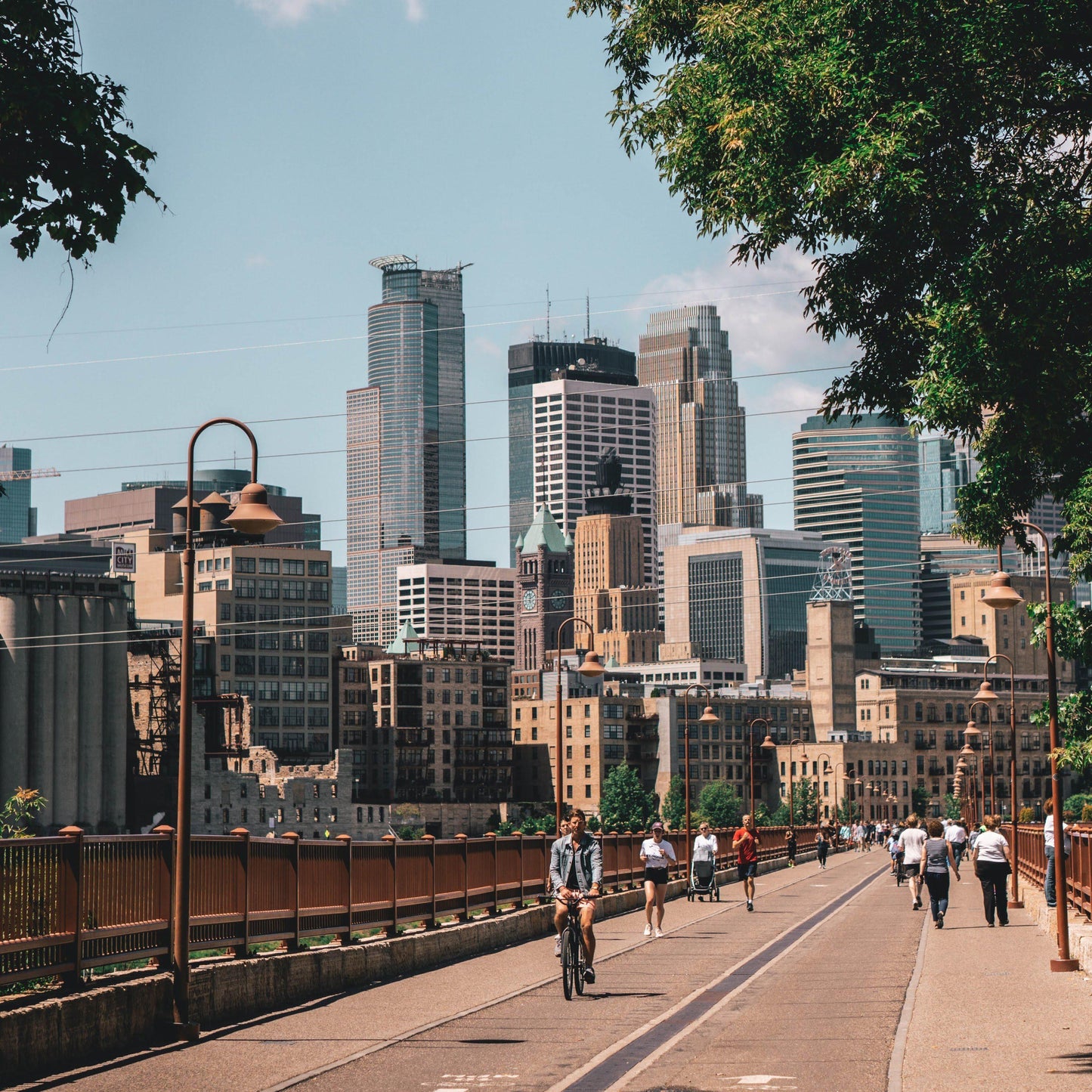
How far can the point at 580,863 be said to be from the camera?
A: 2233cm

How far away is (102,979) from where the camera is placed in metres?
17.5

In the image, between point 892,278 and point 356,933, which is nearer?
point 892,278

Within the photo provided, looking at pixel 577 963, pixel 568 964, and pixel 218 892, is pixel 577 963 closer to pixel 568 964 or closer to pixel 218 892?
pixel 568 964

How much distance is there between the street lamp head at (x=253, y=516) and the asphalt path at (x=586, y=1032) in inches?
199

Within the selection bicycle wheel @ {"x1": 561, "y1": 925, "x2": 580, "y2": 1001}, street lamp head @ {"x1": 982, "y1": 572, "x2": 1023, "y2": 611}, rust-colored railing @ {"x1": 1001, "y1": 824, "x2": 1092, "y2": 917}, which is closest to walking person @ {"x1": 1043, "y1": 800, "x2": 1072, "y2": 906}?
rust-colored railing @ {"x1": 1001, "y1": 824, "x2": 1092, "y2": 917}

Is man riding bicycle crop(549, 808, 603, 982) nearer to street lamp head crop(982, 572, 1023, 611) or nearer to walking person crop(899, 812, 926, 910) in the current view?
street lamp head crop(982, 572, 1023, 611)

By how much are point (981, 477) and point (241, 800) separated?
473 ft

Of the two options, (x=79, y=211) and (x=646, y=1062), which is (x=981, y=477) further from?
(x=79, y=211)

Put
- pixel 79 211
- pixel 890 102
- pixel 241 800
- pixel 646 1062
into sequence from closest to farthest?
pixel 79 211 < pixel 646 1062 < pixel 890 102 < pixel 241 800

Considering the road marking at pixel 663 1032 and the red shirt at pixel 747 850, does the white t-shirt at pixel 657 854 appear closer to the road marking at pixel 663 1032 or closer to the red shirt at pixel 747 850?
the road marking at pixel 663 1032

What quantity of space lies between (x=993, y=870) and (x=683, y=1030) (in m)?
16.4

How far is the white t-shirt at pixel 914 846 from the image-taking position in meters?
40.0

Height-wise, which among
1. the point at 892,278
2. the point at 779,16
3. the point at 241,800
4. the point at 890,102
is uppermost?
the point at 779,16

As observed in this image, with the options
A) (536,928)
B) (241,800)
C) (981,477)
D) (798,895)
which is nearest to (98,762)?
(241,800)
